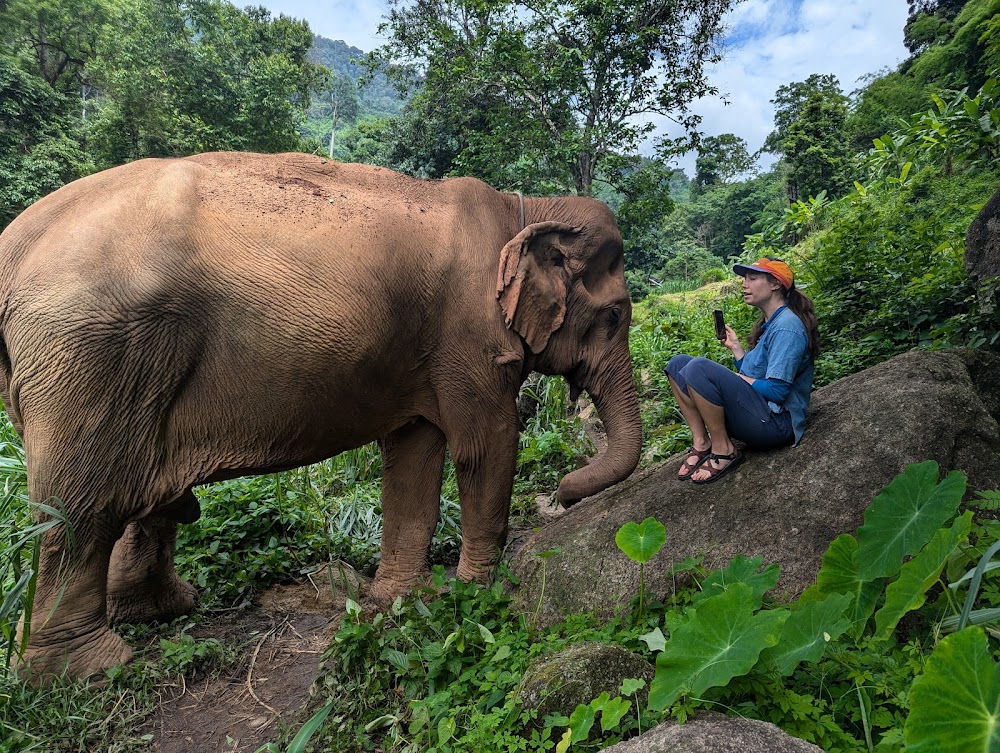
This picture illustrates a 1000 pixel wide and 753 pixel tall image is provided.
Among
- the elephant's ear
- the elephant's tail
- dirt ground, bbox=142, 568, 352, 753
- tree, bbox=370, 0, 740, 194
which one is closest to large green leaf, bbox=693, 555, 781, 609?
the elephant's ear

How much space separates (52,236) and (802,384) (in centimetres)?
393

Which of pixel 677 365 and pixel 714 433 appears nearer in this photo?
pixel 714 433

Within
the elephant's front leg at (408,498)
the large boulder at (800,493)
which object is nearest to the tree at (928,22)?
the large boulder at (800,493)

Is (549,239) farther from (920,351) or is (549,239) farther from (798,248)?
(798,248)

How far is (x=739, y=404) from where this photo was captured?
328 centimetres

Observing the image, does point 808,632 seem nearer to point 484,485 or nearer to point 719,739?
point 719,739

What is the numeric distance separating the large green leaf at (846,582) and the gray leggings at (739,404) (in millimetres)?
1179

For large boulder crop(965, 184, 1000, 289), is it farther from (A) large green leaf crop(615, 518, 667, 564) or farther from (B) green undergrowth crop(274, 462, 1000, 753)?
(A) large green leaf crop(615, 518, 667, 564)

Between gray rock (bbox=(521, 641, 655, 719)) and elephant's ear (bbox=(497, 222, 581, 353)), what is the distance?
2.03 metres

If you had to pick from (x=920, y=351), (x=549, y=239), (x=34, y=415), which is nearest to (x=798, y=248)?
(x=920, y=351)

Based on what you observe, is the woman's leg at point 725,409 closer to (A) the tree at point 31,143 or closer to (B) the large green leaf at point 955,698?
(B) the large green leaf at point 955,698

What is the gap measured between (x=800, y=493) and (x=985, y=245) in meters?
2.10

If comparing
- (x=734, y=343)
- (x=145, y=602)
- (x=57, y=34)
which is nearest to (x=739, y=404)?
(x=734, y=343)

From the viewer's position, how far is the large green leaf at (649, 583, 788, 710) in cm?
176
